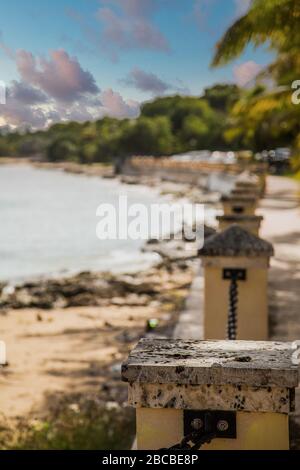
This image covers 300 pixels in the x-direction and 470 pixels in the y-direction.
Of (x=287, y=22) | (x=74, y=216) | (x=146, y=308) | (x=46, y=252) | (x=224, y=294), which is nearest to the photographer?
(x=224, y=294)

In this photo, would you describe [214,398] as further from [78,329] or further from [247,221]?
[78,329]

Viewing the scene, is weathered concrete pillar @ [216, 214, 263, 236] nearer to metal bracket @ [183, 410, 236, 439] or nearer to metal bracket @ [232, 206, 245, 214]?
metal bracket @ [232, 206, 245, 214]

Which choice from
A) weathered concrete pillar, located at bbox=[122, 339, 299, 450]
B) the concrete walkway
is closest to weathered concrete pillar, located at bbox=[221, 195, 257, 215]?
the concrete walkway

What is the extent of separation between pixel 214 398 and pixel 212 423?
0.10 m

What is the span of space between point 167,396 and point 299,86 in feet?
42.0

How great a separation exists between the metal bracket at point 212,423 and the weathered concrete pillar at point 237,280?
3190 millimetres

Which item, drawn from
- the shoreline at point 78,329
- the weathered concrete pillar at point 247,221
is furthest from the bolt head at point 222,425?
the weathered concrete pillar at point 247,221

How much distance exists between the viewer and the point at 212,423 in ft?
8.54

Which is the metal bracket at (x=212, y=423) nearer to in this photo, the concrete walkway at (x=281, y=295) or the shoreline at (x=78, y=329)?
the concrete walkway at (x=281, y=295)

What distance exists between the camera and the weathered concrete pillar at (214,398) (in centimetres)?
254

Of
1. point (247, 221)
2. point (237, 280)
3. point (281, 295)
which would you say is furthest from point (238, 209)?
point (237, 280)

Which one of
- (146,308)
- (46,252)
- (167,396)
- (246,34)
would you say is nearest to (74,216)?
(46,252)

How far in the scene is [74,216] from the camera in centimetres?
5603
